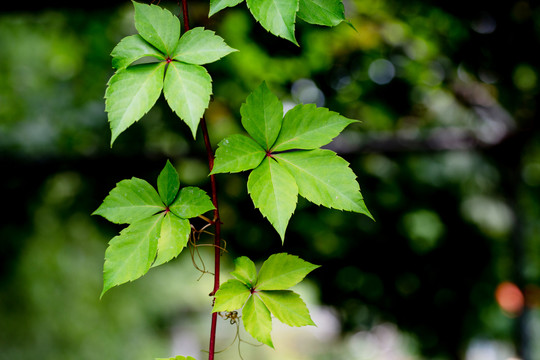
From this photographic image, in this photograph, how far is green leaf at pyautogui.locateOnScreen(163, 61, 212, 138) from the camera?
41cm

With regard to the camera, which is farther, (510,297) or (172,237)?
(510,297)

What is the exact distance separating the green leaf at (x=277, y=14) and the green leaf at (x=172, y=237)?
22 centimetres

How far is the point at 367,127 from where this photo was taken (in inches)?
88.5

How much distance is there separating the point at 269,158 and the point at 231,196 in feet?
5.55

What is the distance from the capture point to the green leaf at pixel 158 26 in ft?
1.43

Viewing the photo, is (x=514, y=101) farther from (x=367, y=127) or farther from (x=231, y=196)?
(x=231, y=196)

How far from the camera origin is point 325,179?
45cm

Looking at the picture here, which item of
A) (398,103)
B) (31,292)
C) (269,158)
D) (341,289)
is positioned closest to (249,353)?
(31,292)

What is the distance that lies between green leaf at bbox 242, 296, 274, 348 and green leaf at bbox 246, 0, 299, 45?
0.28 m

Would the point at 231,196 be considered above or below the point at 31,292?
above

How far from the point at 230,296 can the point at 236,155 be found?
15 cm

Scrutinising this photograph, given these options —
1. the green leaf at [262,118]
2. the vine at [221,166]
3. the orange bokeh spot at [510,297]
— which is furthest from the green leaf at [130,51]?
the orange bokeh spot at [510,297]

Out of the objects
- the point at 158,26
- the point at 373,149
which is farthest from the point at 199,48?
the point at 373,149

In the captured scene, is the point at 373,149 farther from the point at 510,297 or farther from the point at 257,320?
the point at 257,320
